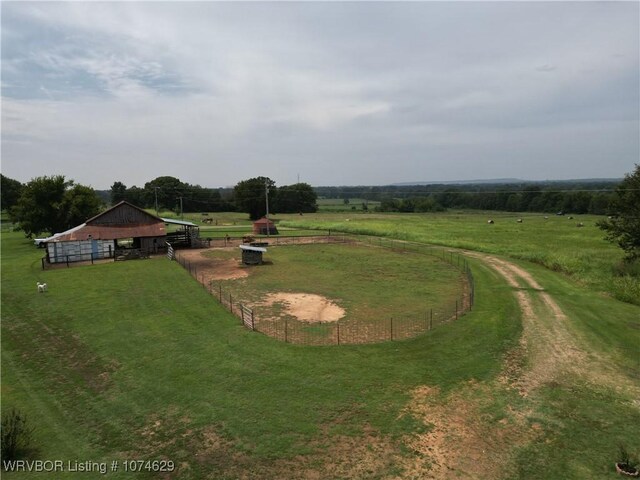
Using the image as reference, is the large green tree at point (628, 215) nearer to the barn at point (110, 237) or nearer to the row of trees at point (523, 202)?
the barn at point (110, 237)

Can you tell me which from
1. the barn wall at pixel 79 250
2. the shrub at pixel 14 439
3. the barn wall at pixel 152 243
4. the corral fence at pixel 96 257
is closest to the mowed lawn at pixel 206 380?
the shrub at pixel 14 439

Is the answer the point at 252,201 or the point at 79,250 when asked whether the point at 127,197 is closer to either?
the point at 252,201

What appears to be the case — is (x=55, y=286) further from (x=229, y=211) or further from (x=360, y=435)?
(x=229, y=211)

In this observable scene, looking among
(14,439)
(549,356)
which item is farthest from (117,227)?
(549,356)

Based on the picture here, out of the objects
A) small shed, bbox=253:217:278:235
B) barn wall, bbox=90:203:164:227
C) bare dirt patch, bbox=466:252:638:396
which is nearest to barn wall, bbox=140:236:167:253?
barn wall, bbox=90:203:164:227

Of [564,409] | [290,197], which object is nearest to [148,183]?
[290,197]
